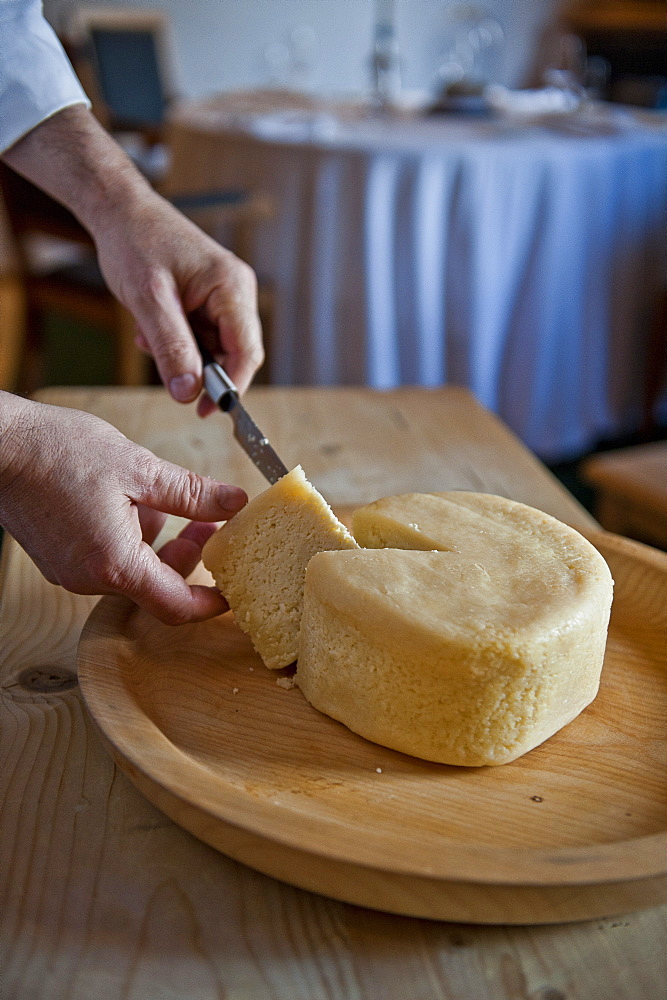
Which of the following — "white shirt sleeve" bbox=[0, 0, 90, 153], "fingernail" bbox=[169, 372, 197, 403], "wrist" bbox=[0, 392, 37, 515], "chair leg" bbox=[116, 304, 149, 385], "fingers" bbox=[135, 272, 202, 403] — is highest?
Answer: "white shirt sleeve" bbox=[0, 0, 90, 153]

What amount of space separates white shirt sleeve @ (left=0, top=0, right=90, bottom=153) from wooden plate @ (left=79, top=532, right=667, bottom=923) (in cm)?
66

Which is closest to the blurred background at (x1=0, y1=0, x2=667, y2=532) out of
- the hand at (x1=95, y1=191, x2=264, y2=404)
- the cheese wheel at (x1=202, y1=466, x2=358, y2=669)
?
the hand at (x1=95, y1=191, x2=264, y2=404)

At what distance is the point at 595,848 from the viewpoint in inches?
21.1

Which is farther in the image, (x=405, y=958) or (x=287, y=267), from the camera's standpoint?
(x=287, y=267)

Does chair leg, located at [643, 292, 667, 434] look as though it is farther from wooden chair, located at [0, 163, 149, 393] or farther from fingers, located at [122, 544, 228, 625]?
fingers, located at [122, 544, 228, 625]

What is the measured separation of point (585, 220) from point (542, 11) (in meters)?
4.31

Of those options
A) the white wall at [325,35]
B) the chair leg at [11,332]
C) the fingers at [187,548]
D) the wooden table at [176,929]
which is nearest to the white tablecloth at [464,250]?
the chair leg at [11,332]

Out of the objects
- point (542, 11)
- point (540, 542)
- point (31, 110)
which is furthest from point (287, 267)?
point (542, 11)

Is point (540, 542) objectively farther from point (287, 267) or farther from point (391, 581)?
point (287, 267)

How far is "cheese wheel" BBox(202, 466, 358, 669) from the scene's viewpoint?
0.79 m

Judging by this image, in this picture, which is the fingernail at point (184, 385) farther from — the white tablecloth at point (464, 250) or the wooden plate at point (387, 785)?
the white tablecloth at point (464, 250)

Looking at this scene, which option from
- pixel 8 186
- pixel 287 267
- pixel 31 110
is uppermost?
pixel 31 110

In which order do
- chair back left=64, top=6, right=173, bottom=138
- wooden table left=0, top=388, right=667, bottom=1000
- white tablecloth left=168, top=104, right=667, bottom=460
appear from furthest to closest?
chair back left=64, top=6, right=173, bottom=138, white tablecloth left=168, top=104, right=667, bottom=460, wooden table left=0, top=388, right=667, bottom=1000

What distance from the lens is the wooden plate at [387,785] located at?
1.70ft
